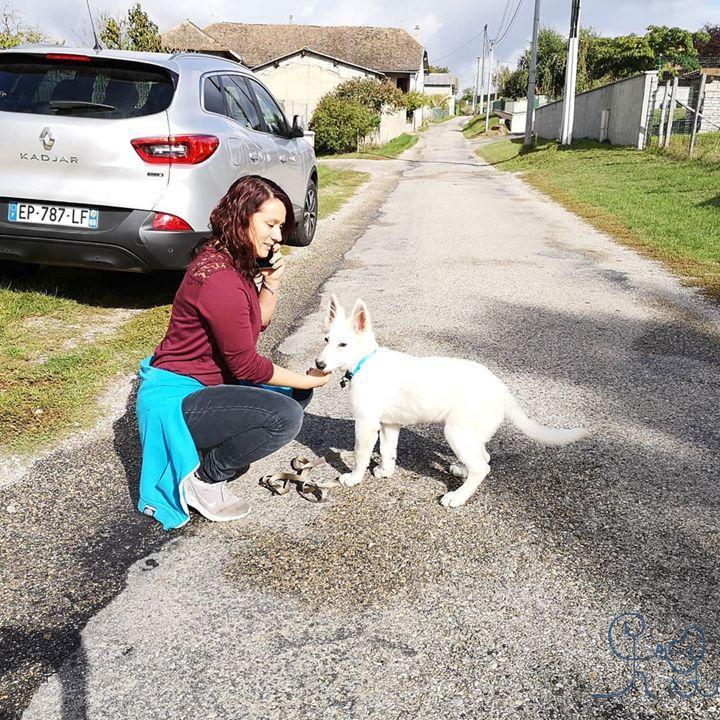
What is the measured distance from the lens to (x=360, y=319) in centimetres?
299

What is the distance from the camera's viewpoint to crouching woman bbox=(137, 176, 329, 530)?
2.87 m

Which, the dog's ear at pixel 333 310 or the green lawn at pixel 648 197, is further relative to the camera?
the green lawn at pixel 648 197

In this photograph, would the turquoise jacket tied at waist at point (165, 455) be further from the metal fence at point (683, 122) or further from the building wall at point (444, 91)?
the building wall at point (444, 91)

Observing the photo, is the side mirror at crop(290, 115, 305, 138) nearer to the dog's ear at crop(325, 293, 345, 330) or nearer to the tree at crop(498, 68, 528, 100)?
the dog's ear at crop(325, 293, 345, 330)

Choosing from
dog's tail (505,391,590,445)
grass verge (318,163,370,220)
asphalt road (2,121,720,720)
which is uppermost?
grass verge (318,163,370,220)

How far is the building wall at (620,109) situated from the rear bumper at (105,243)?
68.2 feet

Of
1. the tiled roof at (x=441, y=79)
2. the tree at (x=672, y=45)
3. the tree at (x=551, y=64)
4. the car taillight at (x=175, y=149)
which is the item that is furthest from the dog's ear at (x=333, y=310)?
the tiled roof at (x=441, y=79)

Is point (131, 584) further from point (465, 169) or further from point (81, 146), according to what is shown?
point (465, 169)

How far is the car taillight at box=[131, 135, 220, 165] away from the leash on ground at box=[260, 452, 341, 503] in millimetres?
2829

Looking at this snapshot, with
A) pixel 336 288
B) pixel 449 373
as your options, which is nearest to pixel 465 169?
pixel 336 288

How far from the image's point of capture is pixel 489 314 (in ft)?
20.2

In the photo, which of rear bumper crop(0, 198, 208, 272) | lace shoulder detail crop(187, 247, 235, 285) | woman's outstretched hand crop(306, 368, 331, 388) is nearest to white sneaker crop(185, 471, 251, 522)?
woman's outstretched hand crop(306, 368, 331, 388)

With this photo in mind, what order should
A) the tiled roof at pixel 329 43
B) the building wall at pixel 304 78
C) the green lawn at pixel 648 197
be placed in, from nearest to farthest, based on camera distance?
the green lawn at pixel 648 197, the building wall at pixel 304 78, the tiled roof at pixel 329 43

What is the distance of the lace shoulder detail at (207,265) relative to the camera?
2895 millimetres
